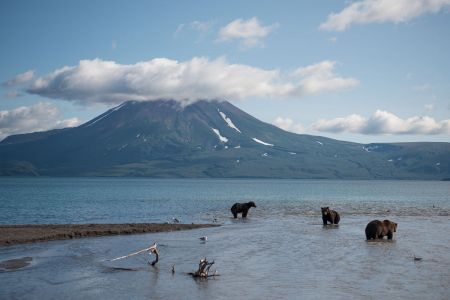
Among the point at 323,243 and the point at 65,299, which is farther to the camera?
the point at 323,243

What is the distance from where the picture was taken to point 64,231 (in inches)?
1318

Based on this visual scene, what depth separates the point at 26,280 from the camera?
19328 mm

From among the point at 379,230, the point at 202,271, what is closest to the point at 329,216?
the point at 379,230

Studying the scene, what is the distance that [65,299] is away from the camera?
55.4ft

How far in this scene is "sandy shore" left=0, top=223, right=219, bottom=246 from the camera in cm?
3025

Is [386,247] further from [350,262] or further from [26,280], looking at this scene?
[26,280]

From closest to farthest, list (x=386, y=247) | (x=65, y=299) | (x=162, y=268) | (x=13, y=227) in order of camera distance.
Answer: (x=65, y=299) → (x=162, y=268) → (x=386, y=247) → (x=13, y=227)

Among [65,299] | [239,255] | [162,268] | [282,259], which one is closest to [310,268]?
[282,259]

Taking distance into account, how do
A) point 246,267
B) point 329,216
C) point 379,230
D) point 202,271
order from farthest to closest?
point 329,216, point 379,230, point 246,267, point 202,271

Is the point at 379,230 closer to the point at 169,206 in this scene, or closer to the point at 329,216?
the point at 329,216

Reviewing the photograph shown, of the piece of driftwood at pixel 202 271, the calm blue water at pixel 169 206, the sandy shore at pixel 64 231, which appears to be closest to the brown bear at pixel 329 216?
the sandy shore at pixel 64 231

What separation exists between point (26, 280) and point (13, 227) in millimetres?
17791

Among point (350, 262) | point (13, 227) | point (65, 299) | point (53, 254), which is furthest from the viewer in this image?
point (13, 227)

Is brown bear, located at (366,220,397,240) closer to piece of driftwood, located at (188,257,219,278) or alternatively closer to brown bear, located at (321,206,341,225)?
brown bear, located at (321,206,341,225)
